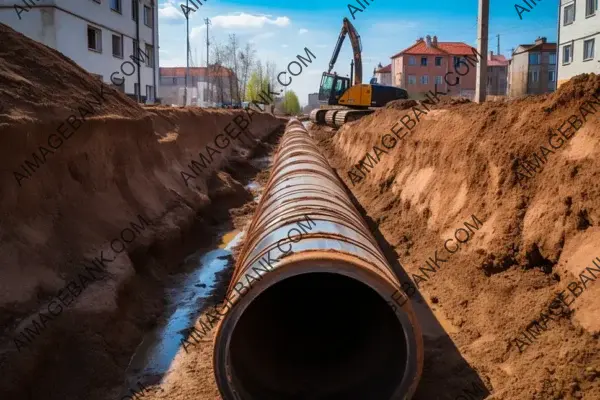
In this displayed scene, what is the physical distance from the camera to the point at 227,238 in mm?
8766

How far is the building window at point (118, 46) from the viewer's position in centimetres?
2856

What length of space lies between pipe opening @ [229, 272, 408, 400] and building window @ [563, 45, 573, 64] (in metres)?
33.4

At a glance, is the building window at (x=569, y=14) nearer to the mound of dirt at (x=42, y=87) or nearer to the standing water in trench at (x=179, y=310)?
the standing water in trench at (x=179, y=310)

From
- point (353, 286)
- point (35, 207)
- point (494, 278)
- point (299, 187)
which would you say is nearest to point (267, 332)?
point (353, 286)

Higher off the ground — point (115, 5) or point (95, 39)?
point (115, 5)

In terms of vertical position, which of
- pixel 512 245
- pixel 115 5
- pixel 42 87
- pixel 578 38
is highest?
pixel 115 5

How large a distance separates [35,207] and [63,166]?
823 millimetres

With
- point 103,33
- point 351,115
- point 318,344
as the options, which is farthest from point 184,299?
point 103,33

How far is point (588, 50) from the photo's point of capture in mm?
30734

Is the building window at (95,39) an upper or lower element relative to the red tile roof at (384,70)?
lower

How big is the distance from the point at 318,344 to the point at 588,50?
Answer: 3275cm

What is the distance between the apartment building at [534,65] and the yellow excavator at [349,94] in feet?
82.2

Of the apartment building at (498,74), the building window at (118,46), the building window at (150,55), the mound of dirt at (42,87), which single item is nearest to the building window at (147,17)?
the building window at (150,55)

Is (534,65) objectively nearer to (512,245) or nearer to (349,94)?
(349,94)
